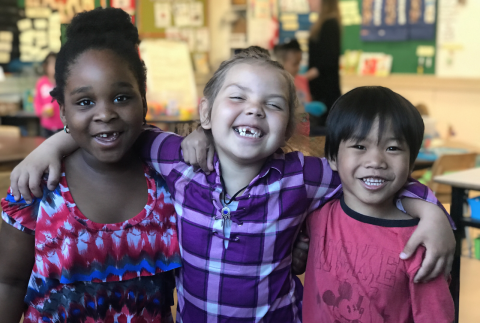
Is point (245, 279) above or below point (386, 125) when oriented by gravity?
below

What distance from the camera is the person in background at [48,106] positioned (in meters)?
4.54

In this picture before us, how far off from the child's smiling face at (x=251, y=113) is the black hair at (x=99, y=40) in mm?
223

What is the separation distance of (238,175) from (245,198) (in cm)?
8

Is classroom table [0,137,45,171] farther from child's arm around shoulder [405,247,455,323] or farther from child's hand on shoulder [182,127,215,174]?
child's arm around shoulder [405,247,455,323]

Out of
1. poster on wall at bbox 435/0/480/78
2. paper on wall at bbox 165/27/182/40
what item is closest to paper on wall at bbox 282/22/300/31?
paper on wall at bbox 165/27/182/40

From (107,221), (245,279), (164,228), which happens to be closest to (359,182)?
(245,279)

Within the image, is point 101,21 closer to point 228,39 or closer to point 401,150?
point 401,150

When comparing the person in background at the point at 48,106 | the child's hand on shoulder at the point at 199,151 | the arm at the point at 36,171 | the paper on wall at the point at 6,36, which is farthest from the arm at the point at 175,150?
the paper on wall at the point at 6,36

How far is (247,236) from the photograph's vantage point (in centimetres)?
116

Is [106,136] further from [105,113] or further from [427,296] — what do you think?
[427,296]

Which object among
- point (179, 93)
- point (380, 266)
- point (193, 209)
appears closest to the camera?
point (380, 266)

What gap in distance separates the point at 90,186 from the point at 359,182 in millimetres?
648

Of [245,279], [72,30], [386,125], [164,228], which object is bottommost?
[245,279]

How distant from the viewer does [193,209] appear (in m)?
1.20
